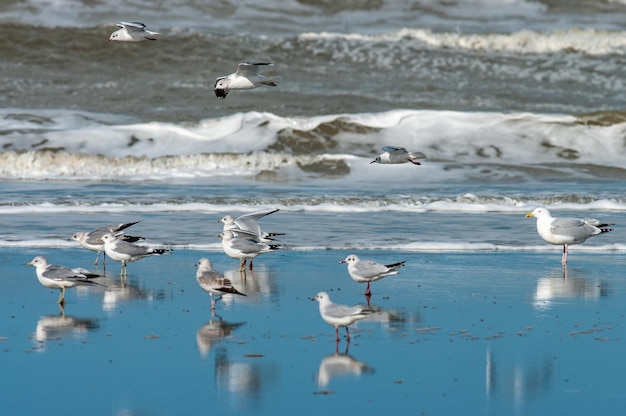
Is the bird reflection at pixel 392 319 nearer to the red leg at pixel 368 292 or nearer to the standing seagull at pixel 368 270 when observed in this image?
the standing seagull at pixel 368 270

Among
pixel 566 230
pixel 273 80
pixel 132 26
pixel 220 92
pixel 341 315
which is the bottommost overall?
pixel 341 315

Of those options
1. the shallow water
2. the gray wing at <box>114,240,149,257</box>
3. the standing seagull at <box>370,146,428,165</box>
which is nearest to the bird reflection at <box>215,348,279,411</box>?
the shallow water

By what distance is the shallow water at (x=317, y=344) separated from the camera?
621 cm

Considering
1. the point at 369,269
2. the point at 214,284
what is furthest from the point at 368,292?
the point at 214,284

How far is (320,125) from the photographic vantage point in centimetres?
2498

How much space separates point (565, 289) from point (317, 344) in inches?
116

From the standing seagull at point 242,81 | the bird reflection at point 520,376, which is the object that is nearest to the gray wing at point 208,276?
the bird reflection at point 520,376

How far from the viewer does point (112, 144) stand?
2333 centimetres

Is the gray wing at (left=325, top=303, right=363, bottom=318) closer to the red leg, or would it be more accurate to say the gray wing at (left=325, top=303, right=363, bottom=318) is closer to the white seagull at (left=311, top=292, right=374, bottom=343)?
the white seagull at (left=311, top=292, right=374, bottom=343)

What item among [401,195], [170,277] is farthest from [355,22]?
[170,277]

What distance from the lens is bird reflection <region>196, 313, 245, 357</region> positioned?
24.5ft

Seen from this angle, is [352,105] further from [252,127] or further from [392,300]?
[392,300]

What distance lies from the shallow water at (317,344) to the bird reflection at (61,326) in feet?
0.05

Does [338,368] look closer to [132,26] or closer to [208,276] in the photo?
[208,276]
